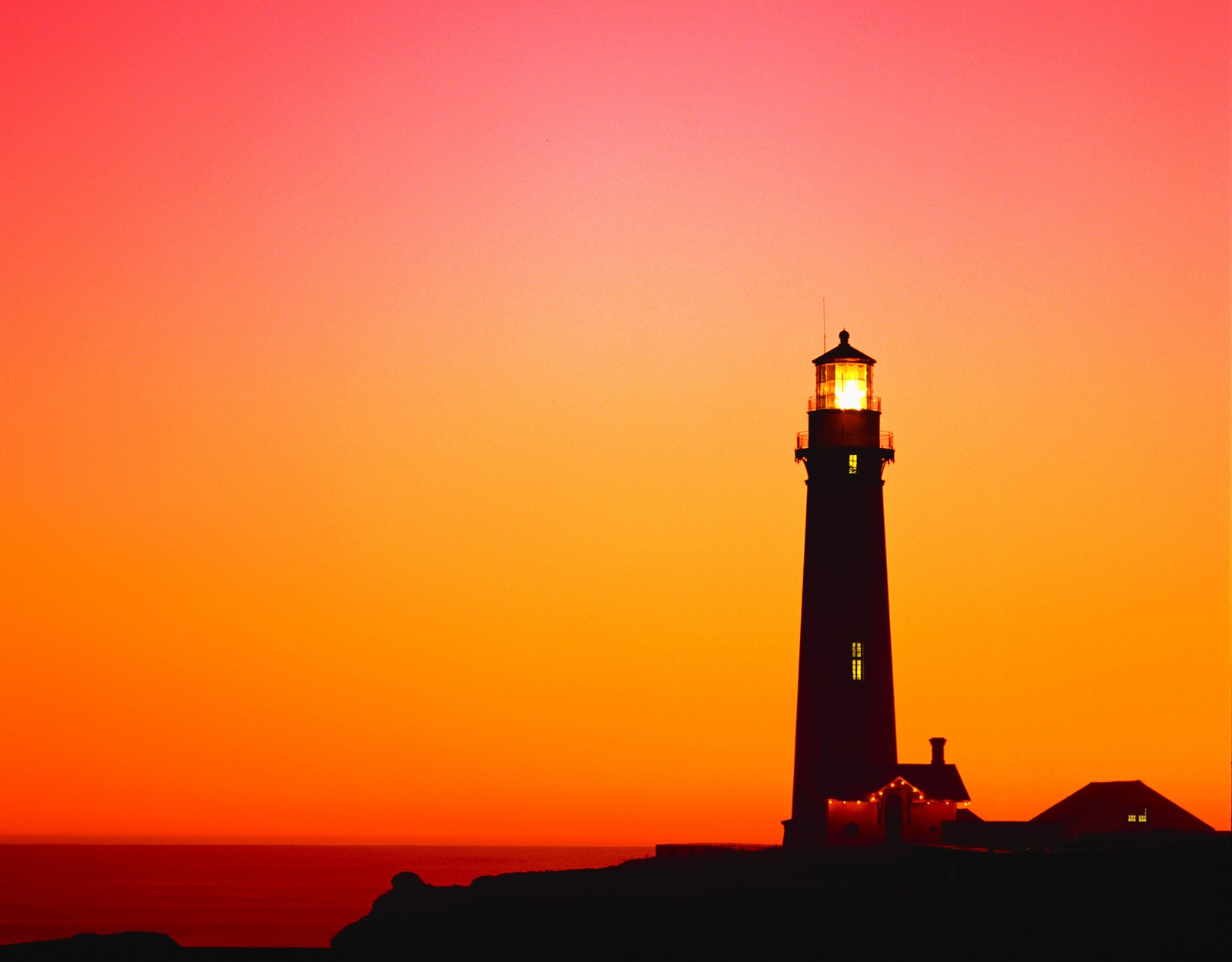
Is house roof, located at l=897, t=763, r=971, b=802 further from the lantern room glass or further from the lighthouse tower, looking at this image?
the lantern room glass

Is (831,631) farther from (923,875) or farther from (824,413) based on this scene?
(923,875)

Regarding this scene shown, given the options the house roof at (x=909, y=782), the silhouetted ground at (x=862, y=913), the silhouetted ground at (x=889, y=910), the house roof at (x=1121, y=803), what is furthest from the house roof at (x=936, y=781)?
the house roof at (x=1121, y=803)

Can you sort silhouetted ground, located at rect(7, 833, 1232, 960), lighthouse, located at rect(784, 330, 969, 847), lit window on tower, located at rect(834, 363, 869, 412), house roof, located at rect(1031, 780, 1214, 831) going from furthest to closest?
house roof, located at rect(1031, 780, 1214, 831) → lit window on tower, located at rect(834, 363, 869, 412) → lighthouse, located at rect(784, 330, 969, 847) → silhouetted ground, located at rect(7, 833, 1232, 960)

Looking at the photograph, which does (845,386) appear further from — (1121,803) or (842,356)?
(1121,803)

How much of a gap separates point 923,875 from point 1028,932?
840 centimetres

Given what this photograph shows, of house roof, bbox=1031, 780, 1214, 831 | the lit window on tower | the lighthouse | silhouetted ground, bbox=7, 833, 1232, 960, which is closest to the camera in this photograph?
silhouetted ground, bbox=7, 833, 1232, 960

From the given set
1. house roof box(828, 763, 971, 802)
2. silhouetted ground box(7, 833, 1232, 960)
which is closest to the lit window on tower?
house roof box(828, 763, 971, 802)

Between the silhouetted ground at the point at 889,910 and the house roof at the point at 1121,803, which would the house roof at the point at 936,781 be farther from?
the house roof at the point at 1121,803

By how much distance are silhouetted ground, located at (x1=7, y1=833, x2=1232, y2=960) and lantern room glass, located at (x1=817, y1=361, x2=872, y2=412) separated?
13985 millimetres

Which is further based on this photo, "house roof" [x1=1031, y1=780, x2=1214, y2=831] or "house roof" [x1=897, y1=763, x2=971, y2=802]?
"house roof" [x1=1031, y1=780, x2=1214, y2=831]

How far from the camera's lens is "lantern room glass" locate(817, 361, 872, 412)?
57.9 m

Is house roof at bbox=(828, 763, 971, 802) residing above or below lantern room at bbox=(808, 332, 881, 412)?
below

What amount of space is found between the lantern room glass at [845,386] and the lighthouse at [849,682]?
130 centimetres

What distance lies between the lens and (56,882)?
195500mm
